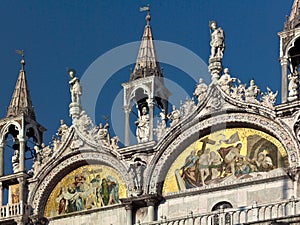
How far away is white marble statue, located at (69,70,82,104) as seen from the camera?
35.9 metres

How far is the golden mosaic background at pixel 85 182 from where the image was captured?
1351 inches

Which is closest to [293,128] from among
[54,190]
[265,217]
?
[265,217]

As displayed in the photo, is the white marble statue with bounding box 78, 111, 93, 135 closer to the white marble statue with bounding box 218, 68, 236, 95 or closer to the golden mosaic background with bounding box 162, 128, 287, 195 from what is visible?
the golden mosaic background with bounding box 162, 128, 287, 195

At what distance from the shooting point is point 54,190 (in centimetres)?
3528

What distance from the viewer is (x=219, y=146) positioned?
32.8m

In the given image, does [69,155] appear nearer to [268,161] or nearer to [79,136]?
[79,136]

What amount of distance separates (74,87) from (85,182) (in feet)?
9.73

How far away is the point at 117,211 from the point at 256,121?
15.4 ft

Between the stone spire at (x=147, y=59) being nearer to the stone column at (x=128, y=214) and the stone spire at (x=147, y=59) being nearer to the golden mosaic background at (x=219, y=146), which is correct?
the golden mosaic background at (x=219, y=146)

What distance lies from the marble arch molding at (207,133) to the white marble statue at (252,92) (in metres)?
0.43

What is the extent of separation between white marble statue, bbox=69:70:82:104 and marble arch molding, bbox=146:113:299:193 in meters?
3.71

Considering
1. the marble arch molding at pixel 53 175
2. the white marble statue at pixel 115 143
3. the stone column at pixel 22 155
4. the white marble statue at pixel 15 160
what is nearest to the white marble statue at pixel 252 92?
the white marble statue at pixel 115 143

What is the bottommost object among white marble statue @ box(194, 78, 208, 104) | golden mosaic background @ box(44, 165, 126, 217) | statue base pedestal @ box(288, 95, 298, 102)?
golden mosaic background @ box(44, 165, 126, 217)

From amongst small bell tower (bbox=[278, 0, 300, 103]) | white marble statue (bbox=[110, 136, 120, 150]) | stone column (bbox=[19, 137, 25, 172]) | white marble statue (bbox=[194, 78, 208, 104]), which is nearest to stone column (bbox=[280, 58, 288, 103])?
small bell tower (bbox=[278, 0, 300, 103])
